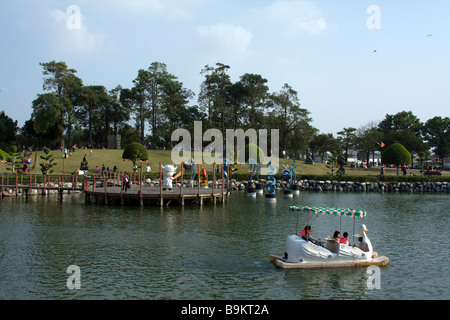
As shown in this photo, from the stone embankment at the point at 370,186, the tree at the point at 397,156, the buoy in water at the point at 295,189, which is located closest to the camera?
the buoy in water at the point at 295,189

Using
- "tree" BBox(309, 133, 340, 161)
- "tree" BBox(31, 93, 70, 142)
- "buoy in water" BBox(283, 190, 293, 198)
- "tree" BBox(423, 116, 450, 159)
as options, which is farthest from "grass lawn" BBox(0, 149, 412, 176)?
"tree" BBox(423, 116, 450, 159)

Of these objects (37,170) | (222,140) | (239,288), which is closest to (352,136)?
(222,140)

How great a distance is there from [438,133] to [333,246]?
10772 centimetres

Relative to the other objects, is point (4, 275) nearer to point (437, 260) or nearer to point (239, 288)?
point (239, 288)

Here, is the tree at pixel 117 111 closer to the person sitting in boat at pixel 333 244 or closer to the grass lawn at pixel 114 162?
the grass lawn at pixel 114 162

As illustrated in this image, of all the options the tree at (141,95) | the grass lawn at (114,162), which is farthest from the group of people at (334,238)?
the tree at (141,95)

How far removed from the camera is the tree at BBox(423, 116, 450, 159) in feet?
358

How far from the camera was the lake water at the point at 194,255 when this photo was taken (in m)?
15.5

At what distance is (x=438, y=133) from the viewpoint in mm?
110812

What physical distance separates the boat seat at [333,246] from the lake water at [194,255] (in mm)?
1007

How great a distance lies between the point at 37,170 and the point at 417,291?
5876cm

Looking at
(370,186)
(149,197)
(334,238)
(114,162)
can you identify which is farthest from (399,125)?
(334,238)

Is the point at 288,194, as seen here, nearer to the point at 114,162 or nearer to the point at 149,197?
the point at 149,197
